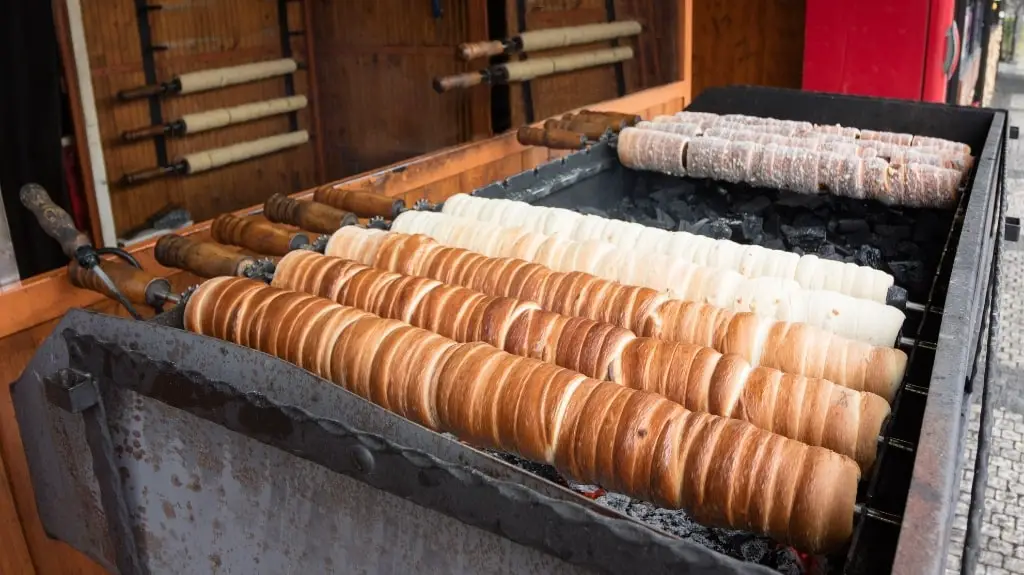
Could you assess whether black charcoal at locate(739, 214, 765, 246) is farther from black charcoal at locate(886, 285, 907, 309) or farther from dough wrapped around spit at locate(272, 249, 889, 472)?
dough wrapped around spit at locate(272, 249, 889, 472)

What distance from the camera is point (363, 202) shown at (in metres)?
2.57

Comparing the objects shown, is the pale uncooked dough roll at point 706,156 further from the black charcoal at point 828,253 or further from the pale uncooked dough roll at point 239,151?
the pale uncooked dough roll at point 239,151

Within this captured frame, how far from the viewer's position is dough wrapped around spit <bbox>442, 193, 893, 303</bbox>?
193 cm

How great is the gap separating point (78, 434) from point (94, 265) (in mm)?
562

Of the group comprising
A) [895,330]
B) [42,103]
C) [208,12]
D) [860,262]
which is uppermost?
[208,12]

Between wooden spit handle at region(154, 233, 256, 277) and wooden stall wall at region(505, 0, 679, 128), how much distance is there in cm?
319

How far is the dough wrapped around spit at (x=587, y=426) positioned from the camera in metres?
1.19

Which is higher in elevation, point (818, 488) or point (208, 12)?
point (208, 12)

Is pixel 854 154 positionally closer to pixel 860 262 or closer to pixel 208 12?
pixel 860 262

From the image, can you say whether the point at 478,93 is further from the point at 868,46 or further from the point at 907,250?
the point at 907,250

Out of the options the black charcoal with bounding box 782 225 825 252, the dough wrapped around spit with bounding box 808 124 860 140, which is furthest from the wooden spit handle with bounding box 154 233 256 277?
the dough wrapped around spit with bounding box 808 124 860 140

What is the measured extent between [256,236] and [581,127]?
75.5 inches

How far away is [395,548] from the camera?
1223mm

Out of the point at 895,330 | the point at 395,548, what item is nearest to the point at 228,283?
the point at 395,548
